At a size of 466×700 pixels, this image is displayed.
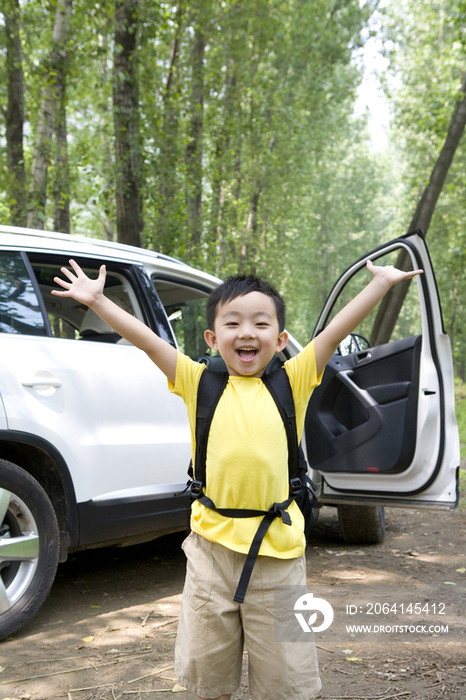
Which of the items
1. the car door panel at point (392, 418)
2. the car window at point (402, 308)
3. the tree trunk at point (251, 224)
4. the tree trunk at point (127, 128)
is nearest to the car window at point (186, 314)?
the car door panel at point (392, 418)

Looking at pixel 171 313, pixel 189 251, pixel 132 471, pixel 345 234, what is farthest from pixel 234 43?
pixel 345 234

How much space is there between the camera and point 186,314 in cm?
494

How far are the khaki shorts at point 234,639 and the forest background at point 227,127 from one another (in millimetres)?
7858

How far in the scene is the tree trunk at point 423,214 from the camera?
10766 millimetres

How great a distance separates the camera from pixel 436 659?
3.14 m

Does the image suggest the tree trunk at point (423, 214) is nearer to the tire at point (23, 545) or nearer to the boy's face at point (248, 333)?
the tire at point (23, 545)

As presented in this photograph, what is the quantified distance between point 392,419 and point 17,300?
2.37 meters

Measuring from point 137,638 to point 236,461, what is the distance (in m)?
1.83

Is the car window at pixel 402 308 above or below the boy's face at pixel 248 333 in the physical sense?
above

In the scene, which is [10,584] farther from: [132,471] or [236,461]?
[236,461]

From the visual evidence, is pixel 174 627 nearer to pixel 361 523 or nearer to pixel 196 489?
pixel 196 489

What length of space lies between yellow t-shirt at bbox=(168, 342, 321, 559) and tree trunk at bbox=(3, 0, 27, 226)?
8349mm

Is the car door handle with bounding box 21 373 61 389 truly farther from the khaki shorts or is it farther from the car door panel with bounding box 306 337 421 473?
the car door panel with bounding box 306 337 421 473

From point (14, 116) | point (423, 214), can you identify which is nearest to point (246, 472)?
point (423, 214)
